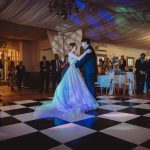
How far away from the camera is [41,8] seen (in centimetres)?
549

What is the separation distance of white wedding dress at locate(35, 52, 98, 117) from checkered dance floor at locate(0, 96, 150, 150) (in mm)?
271

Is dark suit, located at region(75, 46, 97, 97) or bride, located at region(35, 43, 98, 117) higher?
dark suit, located at region(75, 46, 97, 97)

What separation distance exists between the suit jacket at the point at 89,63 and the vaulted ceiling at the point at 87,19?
7.31 feet

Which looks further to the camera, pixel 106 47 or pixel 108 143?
pixel 106 47

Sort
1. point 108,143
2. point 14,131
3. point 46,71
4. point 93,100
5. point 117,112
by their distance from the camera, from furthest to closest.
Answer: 1. point 46,71
2. point 93,100
3. point 117,112
4. point 14,131
5. point 108,143

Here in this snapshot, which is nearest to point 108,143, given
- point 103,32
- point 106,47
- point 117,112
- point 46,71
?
point 117,112

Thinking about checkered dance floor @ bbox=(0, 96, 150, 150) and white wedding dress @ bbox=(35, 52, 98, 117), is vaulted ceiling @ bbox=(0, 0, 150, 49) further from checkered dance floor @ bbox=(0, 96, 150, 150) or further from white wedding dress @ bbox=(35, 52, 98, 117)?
checkered dance floor @ bbox=(0, 96, 150, 150)

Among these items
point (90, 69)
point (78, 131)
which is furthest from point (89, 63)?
point (78, 131)

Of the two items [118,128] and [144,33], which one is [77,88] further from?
[144,33]

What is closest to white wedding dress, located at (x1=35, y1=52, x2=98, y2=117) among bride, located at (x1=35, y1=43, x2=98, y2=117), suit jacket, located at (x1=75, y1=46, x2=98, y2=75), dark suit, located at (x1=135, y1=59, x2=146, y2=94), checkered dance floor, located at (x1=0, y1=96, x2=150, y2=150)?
bride, located at (x1=35, y1=43, x2=98, y2=117)

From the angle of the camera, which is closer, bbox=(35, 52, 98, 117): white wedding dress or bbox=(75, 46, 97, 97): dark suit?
bbox=(35, 52, 98, 117): white wedding dress

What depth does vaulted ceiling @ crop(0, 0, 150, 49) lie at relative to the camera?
5.27m

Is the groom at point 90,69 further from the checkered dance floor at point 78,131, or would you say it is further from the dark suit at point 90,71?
the checkered dance floor at point 78,131

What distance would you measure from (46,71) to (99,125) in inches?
186
